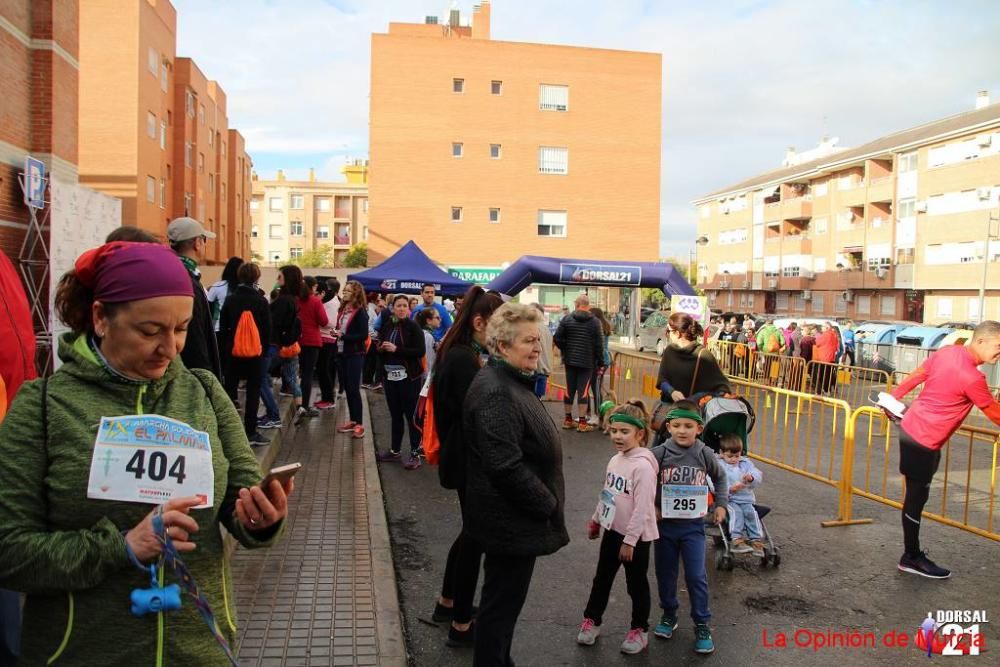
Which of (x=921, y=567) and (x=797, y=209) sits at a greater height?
(x=797, y=209)

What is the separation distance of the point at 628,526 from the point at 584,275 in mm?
11159

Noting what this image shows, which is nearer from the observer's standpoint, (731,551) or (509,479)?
(509,479)

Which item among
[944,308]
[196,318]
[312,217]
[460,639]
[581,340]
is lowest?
[460,639]

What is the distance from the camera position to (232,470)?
2.16 meters

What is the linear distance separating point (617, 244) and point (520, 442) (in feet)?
123

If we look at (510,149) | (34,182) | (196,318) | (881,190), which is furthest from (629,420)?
(881,190)

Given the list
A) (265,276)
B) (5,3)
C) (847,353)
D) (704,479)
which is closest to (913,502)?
(704,479)

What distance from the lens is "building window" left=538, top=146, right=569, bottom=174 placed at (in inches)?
1566

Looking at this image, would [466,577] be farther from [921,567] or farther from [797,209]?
[797,209]

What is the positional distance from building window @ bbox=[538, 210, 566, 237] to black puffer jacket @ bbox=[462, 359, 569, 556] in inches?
1441

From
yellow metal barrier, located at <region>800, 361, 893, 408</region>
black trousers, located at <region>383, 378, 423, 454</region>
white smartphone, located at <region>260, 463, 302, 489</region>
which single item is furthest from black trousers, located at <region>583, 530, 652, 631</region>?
yellow metal barrier, located at <region>800, 361, 893, 408</region>

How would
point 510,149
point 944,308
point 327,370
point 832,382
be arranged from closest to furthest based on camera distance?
point 327,370 → point 832,382 → point 510,149 → point 944,308

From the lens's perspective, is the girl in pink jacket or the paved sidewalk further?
the girl in pink jacket

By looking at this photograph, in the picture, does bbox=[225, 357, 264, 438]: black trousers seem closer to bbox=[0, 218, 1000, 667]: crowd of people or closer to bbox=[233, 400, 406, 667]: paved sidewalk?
bbox=[0, 218, 1000, 667]: crowd of people
